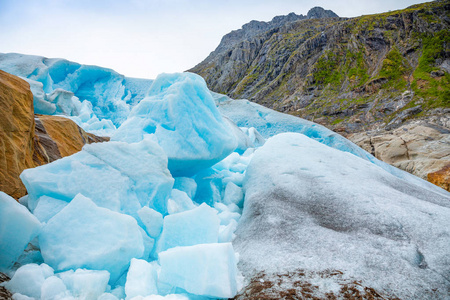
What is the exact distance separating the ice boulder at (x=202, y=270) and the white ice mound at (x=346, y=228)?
39cm

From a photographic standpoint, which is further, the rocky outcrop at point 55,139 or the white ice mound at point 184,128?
the white ice mound at point 184,128

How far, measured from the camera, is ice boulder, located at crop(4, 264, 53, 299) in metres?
2.05

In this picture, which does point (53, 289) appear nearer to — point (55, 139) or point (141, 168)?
point (141, 168)

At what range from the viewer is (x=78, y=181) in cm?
322

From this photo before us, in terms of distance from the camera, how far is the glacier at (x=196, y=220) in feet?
7.74

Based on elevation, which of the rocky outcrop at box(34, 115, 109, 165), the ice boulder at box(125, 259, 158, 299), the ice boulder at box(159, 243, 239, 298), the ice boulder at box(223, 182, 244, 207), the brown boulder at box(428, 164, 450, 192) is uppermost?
the rocky outcrop at box(34, 115, 109, 165)

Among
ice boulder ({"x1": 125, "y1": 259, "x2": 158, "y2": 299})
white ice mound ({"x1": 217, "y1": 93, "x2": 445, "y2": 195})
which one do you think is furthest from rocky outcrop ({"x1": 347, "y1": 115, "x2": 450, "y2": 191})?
ice boulder ({"x1": 125, "y1": 259, "x2": 158, "y2": 299})

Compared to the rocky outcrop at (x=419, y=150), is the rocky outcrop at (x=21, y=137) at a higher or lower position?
higher

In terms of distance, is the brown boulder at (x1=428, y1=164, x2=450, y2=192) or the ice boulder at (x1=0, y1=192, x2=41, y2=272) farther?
the brown boulder at (x1=428, y1=164, x2=450, y2=192)

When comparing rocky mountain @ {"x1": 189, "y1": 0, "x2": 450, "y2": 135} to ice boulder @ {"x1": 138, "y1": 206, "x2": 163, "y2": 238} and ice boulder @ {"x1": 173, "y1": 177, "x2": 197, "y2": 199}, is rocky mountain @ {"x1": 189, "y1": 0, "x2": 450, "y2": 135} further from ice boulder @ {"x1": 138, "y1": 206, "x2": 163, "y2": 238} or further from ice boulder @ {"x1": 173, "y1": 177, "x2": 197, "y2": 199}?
ice boulder @ {"x1": 138, "y1": 206, "x2": 163, "y2": 238}

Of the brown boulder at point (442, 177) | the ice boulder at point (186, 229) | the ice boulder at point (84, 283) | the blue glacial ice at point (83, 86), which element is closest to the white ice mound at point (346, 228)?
the ice boulder at point (186, 229)

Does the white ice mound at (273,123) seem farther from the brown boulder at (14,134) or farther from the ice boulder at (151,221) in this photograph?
the brown boulder at (14,134)

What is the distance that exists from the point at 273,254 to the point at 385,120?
36892 mm

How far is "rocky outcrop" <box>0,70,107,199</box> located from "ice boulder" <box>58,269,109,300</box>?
5.33 ft
